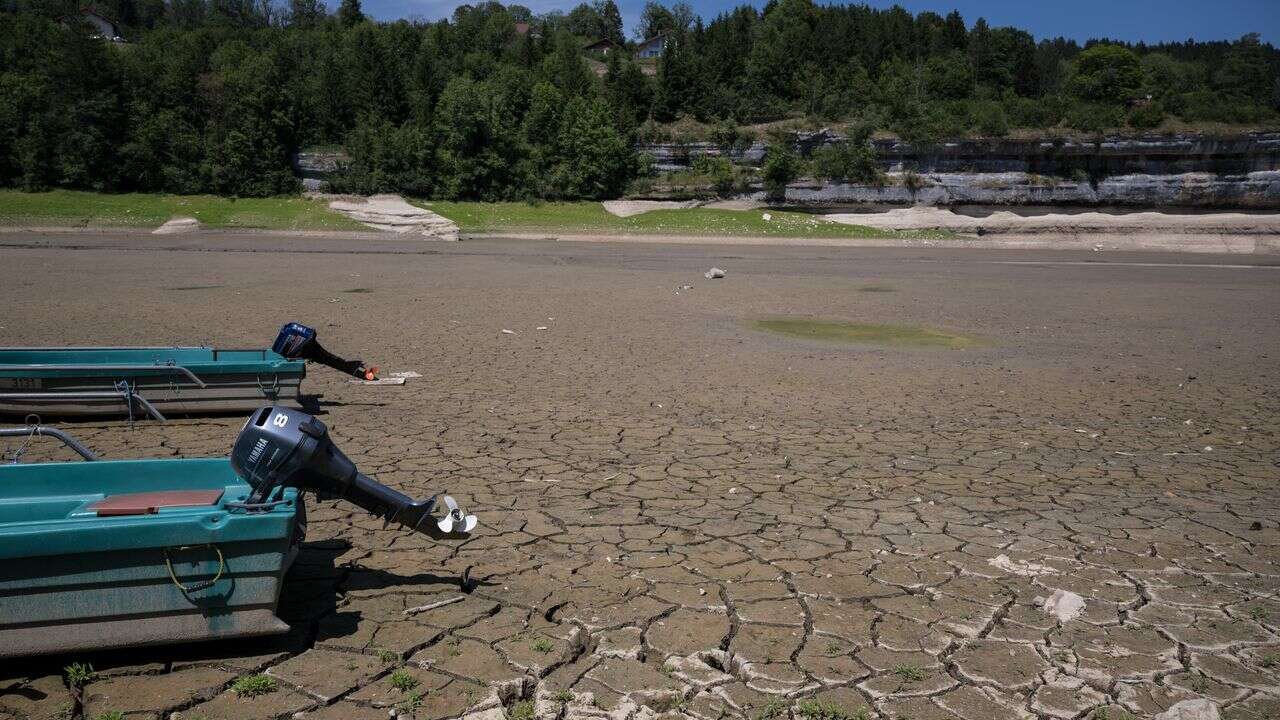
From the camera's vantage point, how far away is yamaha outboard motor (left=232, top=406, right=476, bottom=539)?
4547mm

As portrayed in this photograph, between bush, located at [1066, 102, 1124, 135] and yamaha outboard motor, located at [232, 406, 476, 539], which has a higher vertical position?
bush, located at [1066, 102, 1124, 135]

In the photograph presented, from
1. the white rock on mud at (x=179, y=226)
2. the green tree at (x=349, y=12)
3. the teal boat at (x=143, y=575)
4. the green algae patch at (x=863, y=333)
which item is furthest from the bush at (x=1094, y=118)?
the green tree at (x=349, y=12)

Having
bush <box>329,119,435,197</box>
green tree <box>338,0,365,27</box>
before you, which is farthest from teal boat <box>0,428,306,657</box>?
green tree <box>338,0,365,27</box>

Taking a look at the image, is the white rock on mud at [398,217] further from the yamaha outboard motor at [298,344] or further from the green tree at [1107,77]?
the green tree at [1107,77]

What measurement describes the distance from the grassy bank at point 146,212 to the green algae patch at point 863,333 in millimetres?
33252

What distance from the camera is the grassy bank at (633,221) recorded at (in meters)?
47.7

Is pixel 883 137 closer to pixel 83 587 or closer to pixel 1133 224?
pixel 1133 224

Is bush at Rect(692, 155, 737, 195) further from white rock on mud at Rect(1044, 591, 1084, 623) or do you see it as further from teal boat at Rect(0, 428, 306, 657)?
teal boat at Rect(0, 428, 306, 657)

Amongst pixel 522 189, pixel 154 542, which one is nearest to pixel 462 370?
pixel 154 542

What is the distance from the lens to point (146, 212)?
4625 centimetres

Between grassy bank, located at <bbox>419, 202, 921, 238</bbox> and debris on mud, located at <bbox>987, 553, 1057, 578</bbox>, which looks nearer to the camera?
debris on mud, located at <bbox>987, 553, 1057, 578</bbox>

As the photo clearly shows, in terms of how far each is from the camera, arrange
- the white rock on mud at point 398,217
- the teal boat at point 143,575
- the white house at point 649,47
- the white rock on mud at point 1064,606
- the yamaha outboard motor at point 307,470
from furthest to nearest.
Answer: the white house at point 649,47
the white rock on mud at point 398,217
the white rock on mud at point 1064,606
the yamaha outboard motor at point 307,470
the teal boat at point 143,575

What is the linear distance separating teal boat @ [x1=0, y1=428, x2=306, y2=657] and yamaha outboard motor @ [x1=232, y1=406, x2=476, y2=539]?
113 millimetres

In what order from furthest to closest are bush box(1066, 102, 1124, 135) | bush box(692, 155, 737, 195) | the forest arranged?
1. bush box(692, 155, 737, 195)
2. bush box(1066, 102, 1124, 135)
3. the forest
